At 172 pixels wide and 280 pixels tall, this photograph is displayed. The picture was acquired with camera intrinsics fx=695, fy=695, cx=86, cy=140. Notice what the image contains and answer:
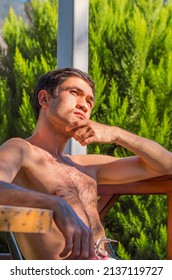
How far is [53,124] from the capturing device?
8.12 ft

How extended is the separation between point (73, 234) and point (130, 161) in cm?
137

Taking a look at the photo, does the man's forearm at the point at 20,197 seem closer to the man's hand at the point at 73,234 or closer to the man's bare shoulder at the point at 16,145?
the man's hand at the point at 73,234

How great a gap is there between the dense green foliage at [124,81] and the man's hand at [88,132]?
2.32 metres

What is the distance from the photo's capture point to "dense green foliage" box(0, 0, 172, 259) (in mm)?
4934

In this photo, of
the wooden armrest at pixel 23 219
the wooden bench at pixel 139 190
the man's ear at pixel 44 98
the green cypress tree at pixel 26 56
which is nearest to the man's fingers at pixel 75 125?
the man's ear at pixel 44 98

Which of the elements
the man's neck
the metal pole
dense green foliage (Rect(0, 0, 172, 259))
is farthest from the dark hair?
dense green foliage (Rect(0, 0, 172, 259))

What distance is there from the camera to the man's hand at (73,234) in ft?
4.34

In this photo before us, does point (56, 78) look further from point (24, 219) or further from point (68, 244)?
point (24, 219)

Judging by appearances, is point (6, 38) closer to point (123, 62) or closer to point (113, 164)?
point (123, 62)

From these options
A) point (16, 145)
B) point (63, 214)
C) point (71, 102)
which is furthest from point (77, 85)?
point (63, 214)

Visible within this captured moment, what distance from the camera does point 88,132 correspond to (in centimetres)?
238
